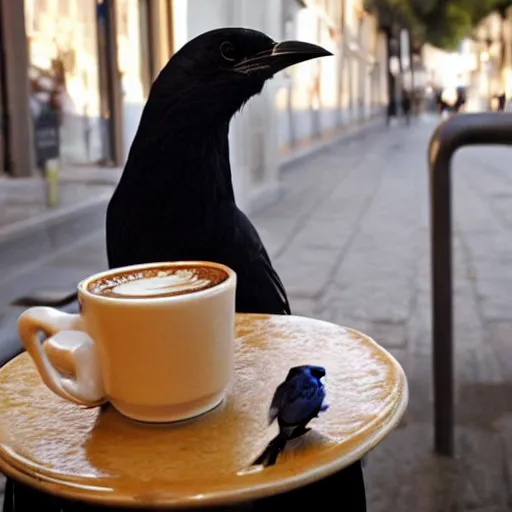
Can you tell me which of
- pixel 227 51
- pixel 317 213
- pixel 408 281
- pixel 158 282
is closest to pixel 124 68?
pixel 227 51

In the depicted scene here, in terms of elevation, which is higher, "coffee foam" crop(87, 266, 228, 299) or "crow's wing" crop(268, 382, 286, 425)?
"coffee foam" crop(87, 266, 228, 299)

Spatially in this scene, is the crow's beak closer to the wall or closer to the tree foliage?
the wall

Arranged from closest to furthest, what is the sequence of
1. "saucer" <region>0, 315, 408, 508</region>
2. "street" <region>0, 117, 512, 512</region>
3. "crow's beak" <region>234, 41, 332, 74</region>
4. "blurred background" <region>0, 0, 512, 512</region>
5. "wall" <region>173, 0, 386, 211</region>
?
"saucer" <region>0, 315, 408, 508</region> < "crow's beak" <region>234, 41, 332, 74</region> < "wall" <region>173, 0, 386, 211</region> < "blurred background" <region>0, 0, 512, 512</region> < "street" <region>0, 117, 512, 512</region>

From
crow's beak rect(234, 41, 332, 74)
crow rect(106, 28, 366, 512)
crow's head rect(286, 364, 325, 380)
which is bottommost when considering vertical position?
crow's head rect(286, 364, 325, 380)

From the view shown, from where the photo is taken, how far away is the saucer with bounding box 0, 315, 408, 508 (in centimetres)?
35

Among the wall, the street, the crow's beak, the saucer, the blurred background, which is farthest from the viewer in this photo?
the street

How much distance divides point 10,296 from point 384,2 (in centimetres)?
79

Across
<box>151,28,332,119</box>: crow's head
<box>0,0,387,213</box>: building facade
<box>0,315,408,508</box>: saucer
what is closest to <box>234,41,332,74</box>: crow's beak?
<box>151,28,332,119</box>: crow's head

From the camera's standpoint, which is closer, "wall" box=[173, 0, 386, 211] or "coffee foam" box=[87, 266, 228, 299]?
"coffee foam" box=[87, 266, 228, 299]

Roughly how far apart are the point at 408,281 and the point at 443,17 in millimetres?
1302

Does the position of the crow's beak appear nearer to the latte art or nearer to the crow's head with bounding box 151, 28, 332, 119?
the crow's head with bounding box 151, 28, 332, 119

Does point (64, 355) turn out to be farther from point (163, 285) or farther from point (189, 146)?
point (189, 146)

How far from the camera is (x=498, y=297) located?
207 cm

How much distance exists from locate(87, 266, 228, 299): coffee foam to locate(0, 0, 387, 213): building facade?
0.30 meters
